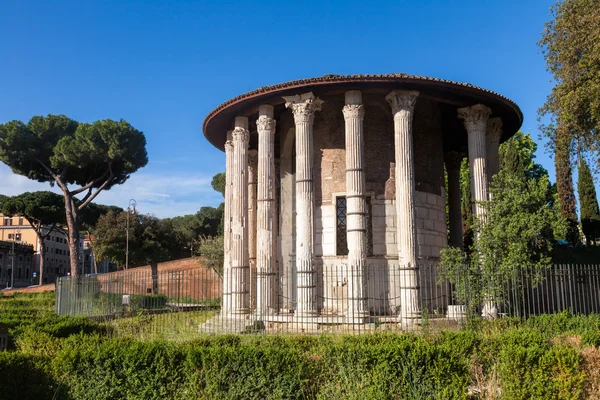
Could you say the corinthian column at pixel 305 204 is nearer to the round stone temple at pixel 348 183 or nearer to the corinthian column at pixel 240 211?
Result: the round stone temple at pixel 348 183

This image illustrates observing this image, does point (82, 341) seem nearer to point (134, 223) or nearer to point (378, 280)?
point (378, 280)

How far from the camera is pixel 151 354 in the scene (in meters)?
7.25

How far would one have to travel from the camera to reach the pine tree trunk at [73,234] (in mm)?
32906

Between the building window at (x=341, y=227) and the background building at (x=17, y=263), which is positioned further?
the background building at (x=17, y=263)

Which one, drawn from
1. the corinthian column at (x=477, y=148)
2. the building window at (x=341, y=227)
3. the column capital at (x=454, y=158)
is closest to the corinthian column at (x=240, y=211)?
the building window at (x=341, y=227)

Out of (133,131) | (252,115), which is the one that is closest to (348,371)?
(252,115)

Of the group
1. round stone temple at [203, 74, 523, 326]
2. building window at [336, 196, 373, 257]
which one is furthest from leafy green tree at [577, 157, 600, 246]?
building window at [336, 196, 373, 257]

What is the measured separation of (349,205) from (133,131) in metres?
24.9

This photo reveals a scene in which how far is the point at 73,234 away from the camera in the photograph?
33.2 metres

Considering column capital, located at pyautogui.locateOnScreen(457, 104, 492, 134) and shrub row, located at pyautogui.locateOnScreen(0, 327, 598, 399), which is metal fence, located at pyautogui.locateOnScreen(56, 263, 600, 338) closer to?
shrub row, located at pyautogui.locateOnScreen(0, 327, 598, 399)

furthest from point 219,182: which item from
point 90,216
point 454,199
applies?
point 454,199

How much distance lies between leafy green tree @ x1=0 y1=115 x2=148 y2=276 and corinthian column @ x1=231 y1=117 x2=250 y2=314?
1932cm

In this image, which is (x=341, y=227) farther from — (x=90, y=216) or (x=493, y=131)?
(x=90, y=216)

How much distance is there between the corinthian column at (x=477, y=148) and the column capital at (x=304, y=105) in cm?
460
